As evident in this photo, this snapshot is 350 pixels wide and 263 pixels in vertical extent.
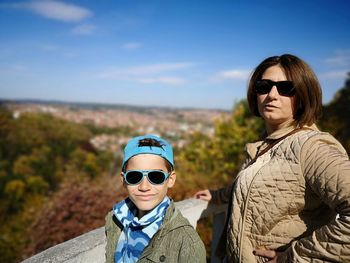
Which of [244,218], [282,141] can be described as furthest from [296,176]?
[244,218]

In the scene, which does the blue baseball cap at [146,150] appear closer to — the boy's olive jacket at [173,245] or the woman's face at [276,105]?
the boy's olive jacket at [173,245]

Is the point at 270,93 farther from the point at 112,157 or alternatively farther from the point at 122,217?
the point at 112,157

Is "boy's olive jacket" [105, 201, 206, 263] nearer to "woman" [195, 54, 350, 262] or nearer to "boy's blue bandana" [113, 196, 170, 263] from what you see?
"boy's blue bandana" [113, 196, 170, 263]

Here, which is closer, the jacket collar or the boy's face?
the boy's face

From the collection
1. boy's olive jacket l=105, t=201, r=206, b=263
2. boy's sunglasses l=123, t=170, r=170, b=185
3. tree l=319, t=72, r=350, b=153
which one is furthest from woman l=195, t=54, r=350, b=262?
tree l=319, t=72, r=350, b=153

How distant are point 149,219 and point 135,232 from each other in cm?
12

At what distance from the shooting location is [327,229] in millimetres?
1140

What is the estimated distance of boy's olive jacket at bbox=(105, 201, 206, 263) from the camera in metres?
1.29

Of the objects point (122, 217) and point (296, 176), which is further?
point (122, 217)

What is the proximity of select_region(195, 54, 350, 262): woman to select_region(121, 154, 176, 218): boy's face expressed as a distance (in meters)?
0.45

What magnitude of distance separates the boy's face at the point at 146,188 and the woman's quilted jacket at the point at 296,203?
1.46 ft

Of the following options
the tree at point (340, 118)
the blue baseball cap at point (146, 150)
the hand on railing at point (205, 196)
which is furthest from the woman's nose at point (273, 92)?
the tree at point (340, 118)

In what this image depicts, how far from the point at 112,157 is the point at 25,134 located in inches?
745

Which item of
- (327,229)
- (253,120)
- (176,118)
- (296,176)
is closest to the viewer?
(327,229)
